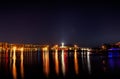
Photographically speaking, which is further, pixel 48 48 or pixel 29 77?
pixel 48 48

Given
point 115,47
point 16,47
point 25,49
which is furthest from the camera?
point 25,49

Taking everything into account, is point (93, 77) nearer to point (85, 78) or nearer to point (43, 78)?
point (85, 78)

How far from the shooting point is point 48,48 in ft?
535

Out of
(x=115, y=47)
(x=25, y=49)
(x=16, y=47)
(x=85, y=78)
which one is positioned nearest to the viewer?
(x=85, y=78)

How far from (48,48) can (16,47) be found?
30.6 m

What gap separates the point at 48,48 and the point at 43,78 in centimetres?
14167

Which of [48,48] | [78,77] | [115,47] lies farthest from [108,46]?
[78,77]

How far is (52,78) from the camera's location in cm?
2152

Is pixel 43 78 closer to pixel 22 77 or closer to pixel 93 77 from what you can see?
pixel 22 77

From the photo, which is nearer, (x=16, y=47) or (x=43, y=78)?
(x=43, y=78)

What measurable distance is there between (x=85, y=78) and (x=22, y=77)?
5712 millimetres

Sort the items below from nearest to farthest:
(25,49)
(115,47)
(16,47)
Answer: (115,47)
(16,47)
(25,49)

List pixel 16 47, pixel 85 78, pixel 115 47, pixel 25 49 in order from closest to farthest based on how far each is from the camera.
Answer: pixel 85 78 → pixel 115 47 → pixel 16 47 → pixel 25 49

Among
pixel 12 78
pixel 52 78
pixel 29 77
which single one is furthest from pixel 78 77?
pixel 12 78
